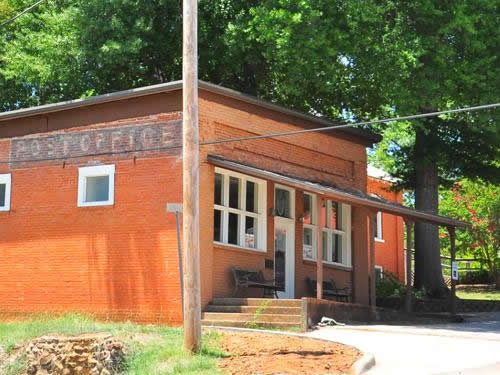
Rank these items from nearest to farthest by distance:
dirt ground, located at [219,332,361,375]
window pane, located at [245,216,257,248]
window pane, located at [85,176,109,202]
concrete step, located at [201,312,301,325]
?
dirt ground, located at [219,332,361,375], concrete step, located at [201,312,301,325], window pane, located at [85,176,109,202], window pane, located at [245,216,257,248]

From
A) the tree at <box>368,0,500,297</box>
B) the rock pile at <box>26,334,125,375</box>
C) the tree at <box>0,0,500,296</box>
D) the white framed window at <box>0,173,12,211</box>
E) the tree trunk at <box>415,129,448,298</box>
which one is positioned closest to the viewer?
the rock pile at <box>26,334,125,375</box>

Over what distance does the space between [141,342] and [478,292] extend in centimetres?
2284

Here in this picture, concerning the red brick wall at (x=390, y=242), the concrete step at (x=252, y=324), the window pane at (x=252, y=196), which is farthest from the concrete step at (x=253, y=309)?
the red brick wall at (x=390, y=242)

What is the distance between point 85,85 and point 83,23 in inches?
135

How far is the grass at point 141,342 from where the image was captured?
13.7 meters

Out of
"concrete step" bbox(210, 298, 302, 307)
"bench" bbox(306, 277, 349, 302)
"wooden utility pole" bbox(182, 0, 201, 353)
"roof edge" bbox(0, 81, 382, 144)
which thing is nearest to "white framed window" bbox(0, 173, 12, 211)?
"roof edge" bbox(0, 81, 382, 144)

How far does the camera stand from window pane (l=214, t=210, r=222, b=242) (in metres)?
20.1

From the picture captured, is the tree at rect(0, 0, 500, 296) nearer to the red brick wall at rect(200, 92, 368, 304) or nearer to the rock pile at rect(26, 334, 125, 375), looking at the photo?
the red brick wall at rect(200, 92, 368, 304)

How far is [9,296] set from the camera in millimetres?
21297

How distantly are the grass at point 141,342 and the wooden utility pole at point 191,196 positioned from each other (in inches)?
17.6

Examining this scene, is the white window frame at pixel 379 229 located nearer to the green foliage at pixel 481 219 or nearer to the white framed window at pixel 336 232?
the green foliage at pixel 481 219

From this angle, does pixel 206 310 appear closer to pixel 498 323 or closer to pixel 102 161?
pixel 102 161

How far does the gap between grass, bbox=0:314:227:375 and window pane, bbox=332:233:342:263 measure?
7565 mm

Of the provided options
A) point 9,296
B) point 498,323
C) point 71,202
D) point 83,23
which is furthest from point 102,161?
point 498,323
